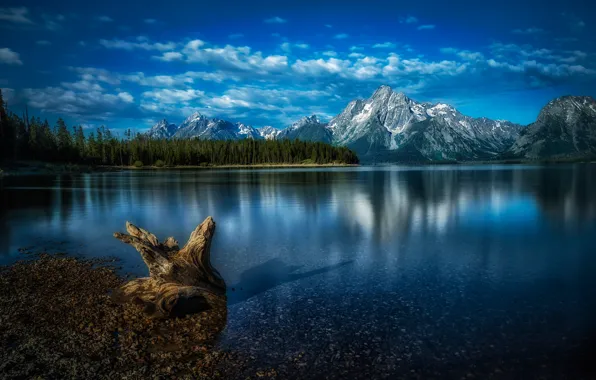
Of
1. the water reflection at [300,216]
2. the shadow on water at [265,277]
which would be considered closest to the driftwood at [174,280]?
→ the shadow on water at [265,277]

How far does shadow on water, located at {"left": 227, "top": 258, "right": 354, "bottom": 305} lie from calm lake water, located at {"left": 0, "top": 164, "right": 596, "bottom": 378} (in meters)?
0.09

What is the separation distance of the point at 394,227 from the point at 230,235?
13543 mm

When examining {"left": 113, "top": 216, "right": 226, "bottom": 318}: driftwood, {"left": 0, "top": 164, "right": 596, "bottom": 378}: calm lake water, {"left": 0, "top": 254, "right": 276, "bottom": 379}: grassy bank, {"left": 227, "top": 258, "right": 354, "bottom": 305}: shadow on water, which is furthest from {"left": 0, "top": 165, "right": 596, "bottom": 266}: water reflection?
{"left": 0, "top": 254, "right": 276, "bottom": 379}: grassy bank

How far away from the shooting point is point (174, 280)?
54.6 feet

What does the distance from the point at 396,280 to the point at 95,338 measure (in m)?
12.7

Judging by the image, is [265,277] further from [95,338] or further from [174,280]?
[95,338]

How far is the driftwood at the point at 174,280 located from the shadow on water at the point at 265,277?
0.71 m

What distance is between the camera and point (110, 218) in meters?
41.6

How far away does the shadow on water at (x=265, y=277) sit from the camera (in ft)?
57.7

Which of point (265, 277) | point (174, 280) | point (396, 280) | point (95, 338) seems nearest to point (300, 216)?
point (265, 277)

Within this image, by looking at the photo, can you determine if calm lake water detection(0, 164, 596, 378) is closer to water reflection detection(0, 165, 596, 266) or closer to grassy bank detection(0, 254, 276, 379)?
water reflection detection(0, 165, 596, 266)

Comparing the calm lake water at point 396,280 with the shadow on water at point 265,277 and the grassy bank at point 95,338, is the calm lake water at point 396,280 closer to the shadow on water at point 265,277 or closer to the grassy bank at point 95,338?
the shadow on water at point 265,277

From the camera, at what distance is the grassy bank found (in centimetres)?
1098

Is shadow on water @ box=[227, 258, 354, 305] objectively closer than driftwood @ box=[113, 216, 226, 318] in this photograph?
No
